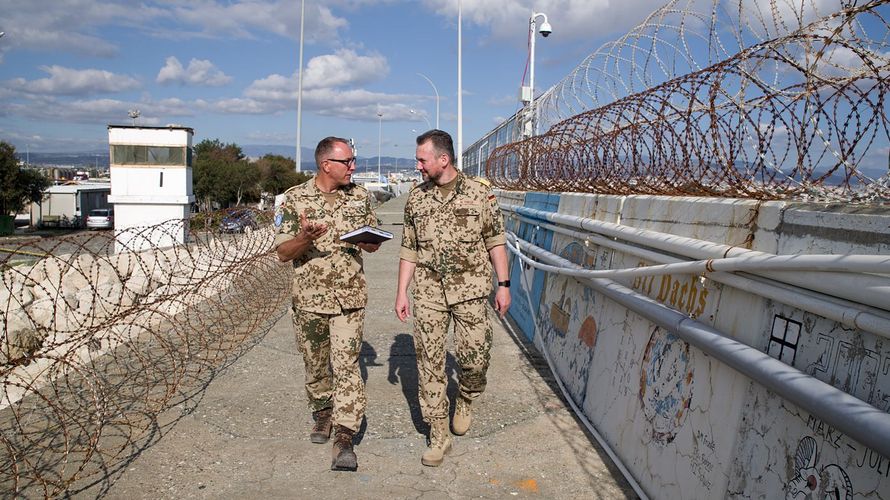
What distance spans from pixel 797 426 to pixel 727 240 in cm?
116

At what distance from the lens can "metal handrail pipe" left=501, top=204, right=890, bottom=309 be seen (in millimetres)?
2236

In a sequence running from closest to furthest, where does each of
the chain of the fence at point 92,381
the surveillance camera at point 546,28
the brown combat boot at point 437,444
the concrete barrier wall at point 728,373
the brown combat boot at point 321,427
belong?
1. the concrete barrier wall at point 728,373
2. the chain of the fence at point 92,381
3. the brown combat boot at point 437,444
4. the brown combat boot at point 321,427
5. the surveillance camera at point 546,28

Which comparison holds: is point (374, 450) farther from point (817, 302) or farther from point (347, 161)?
point (817, 302)

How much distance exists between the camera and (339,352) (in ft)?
13.3

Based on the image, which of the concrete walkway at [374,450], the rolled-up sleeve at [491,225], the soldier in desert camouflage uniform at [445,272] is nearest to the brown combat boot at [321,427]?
the concrete walkway at [374,450]

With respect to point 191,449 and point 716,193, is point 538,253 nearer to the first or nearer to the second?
point 716,193

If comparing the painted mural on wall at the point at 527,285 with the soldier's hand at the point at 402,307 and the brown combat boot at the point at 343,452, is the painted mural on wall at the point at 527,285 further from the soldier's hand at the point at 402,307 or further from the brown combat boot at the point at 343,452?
the brown combat boot at the point at 343,452

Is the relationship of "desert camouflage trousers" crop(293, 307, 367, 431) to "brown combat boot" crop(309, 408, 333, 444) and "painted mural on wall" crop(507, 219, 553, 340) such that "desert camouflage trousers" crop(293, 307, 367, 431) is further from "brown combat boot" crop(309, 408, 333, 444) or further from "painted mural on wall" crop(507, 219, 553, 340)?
"painted mural on wall" crop(507, 219, 553, 340)

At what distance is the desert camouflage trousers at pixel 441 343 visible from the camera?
408 cm

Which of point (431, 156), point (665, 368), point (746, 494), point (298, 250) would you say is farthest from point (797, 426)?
point (298, 250)

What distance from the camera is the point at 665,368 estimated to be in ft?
12.0

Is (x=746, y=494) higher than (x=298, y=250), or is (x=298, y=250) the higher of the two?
(x=298, y=250)

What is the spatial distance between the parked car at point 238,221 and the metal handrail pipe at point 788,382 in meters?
6.15

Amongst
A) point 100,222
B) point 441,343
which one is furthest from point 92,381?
point 100,222
